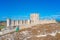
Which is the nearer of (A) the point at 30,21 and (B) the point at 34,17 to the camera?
(A) the point at 30,21

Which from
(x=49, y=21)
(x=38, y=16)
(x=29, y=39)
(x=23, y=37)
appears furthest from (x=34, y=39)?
(x=38, y=16)

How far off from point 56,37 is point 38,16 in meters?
12.9

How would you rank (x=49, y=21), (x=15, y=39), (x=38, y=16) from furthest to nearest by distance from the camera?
(x=38, y=16) → (x=49, y=21) → (x=15, y=39)

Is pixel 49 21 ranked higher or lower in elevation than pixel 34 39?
higher

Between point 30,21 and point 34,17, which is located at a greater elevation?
point 34,17

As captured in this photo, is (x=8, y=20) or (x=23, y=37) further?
(x=8, y=20)

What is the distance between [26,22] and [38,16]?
204 cm

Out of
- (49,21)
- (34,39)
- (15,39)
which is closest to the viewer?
(34,39)

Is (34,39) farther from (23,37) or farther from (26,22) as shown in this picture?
(26,22)

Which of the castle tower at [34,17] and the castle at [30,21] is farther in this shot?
the castle tower at [34,17]

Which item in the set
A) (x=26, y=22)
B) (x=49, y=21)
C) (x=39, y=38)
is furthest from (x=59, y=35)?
(x=26, y=22)

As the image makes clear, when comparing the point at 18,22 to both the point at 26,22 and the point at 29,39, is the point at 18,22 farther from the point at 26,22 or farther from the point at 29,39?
the point at 29,39

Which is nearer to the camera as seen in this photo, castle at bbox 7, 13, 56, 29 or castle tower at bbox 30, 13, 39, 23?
castle at bbox 7, 13, 56, 29

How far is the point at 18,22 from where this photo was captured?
2623cm
